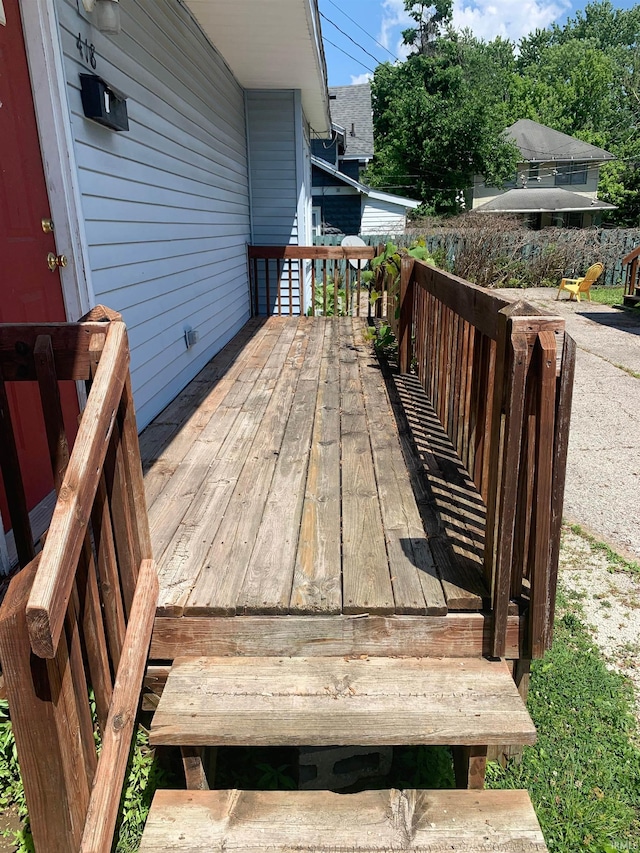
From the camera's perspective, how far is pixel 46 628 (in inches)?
39.9

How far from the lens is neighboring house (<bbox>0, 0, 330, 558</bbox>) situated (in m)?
2.44

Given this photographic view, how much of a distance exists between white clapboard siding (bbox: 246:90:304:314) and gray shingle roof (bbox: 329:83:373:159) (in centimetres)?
1478

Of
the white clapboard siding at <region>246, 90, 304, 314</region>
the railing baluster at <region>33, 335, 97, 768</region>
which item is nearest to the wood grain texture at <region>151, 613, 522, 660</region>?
the railing baluster at <region>33, 335, 97, 768</region>

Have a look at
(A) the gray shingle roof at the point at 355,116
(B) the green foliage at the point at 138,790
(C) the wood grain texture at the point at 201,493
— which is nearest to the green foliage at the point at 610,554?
(C) the wood grain texture at the point at 201,493

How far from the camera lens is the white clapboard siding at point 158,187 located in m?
2.99

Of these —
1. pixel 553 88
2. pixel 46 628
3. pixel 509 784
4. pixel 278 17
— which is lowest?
pixel 509 784

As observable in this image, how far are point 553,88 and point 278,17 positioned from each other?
131 feet

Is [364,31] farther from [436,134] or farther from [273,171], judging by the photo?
[273,171]

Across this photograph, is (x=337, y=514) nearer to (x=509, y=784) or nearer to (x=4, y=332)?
(x=509, y=784)

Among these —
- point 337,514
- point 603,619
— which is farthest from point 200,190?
point 603,619

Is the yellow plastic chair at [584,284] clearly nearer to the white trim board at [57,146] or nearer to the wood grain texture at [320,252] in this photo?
the wood grain texture at [320,252]

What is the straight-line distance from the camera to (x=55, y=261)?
2.62m

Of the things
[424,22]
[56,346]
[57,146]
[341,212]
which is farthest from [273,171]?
[424,22]

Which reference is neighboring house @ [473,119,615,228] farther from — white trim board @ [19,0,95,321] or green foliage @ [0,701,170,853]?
green foliage @ [0,701,170,853]
